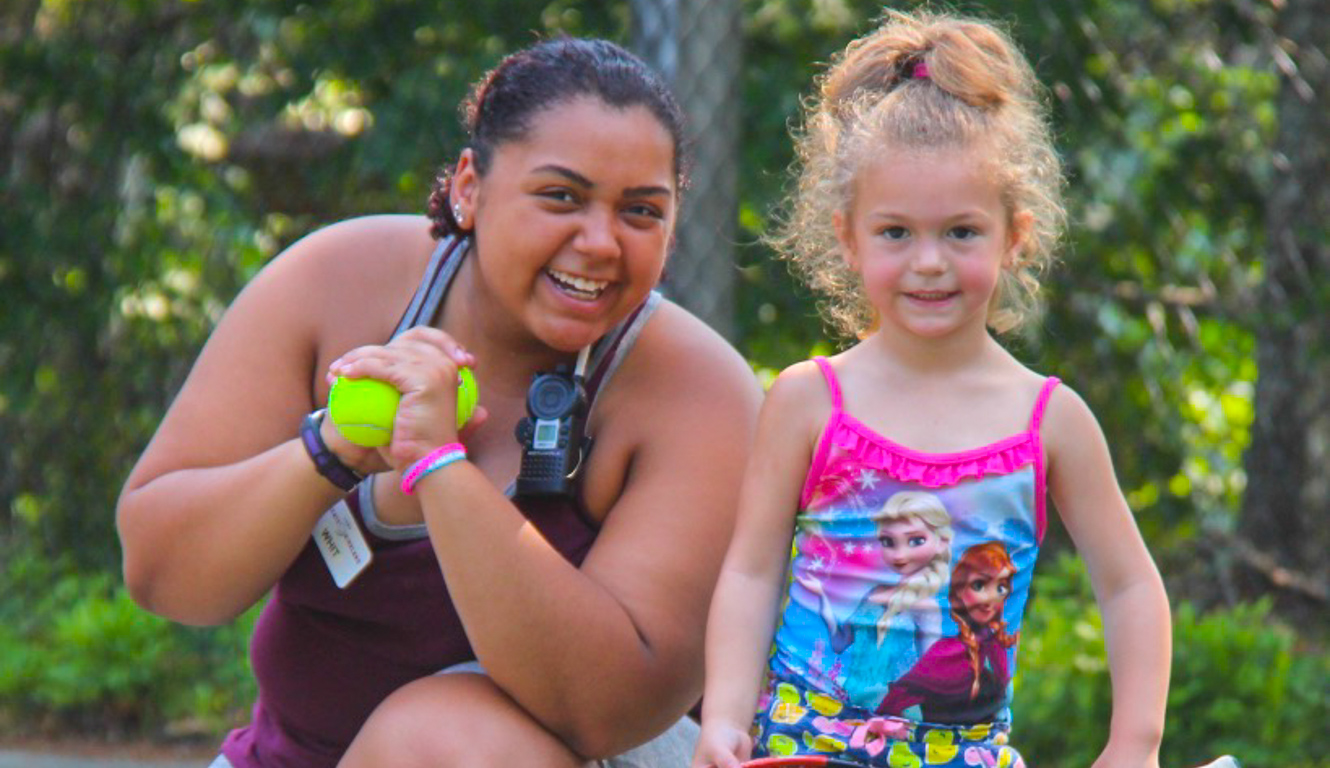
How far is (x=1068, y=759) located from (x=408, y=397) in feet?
6.12

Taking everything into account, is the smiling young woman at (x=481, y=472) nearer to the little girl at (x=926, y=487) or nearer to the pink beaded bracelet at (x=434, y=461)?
the pink beaded bracelet at (x=434, y=461)

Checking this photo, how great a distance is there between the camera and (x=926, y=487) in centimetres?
212

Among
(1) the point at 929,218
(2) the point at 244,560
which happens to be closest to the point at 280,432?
(2) the point at 244,560

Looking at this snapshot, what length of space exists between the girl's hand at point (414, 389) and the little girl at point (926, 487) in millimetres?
360

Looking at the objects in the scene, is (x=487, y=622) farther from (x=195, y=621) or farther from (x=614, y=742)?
(x=195, y=621)

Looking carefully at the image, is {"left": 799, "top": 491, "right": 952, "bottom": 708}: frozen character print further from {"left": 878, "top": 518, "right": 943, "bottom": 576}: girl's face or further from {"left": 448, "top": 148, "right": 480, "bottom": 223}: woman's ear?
{"left": 448, "top": 148, "right": 480, "bottom": 223}: woman's ear

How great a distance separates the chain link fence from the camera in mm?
3514

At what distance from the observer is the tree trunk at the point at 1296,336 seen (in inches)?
172

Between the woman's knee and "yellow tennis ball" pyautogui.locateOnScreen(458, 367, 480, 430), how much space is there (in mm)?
319

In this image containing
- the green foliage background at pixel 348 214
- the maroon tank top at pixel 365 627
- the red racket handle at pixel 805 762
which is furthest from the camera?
the green foliage background at pixel 348 214

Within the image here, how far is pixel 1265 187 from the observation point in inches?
182

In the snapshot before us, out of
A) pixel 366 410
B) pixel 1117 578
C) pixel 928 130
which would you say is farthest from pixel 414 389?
pixel 1117 578

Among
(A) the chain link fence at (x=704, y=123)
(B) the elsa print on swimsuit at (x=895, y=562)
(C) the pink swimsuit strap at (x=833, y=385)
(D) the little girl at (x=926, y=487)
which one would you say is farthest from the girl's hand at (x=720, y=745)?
(A) the chain link fence at (x=704, y=123)

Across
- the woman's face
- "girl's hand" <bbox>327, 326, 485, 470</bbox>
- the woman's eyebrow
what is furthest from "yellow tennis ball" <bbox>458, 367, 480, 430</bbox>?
the woman's eyebrow
